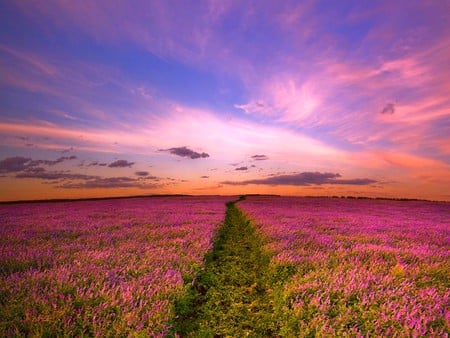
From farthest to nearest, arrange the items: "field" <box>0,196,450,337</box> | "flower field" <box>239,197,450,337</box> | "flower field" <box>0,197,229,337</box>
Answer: "flower field" <box>239,197,450,337</box> → "field" <box>0,196,450,337</box> → "flower field" <box>0,197,229,337</box>

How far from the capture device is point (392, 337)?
3809 millimetres

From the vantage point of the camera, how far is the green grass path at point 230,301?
5047 millimetres

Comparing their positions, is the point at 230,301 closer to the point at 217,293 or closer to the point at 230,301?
the point at 230,301

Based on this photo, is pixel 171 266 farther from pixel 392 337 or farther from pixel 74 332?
pixel 392 337

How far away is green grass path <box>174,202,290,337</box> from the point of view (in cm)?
505

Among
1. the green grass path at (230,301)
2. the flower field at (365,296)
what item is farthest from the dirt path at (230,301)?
the flower field at (365,296)

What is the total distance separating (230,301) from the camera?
6316mm

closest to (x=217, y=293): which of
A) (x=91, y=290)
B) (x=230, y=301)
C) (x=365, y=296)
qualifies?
(x=230, y=301)

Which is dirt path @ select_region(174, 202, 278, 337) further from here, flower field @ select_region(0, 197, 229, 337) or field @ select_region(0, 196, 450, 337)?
flower field @ select_region(0, 197, 229, 337)

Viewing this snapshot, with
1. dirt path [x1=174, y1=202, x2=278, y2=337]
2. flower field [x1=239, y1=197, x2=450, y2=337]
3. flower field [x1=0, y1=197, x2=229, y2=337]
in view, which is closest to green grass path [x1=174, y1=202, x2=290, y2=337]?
dirt path [x1=174, y1=202, x2=278, y2=337]

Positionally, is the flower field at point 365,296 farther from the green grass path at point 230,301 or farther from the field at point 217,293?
Answer: the green grass path at point 230,301

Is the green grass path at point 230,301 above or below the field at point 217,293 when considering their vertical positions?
below

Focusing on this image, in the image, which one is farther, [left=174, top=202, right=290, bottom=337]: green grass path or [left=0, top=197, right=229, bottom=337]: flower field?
[left=174, top=202, right=290, bottom=337]: green grass path

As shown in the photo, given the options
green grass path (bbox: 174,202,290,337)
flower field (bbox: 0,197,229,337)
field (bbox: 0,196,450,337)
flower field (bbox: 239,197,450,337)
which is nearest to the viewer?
flower field (bbox: 0,197,229,337)
